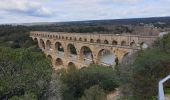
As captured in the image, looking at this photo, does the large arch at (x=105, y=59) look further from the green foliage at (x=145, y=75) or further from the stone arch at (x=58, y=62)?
the green foliage at (x=145, y=75)

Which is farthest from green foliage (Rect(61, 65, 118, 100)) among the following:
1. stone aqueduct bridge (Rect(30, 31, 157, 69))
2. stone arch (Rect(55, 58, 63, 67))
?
stone arch (Rect(55, 58, 63, 67))

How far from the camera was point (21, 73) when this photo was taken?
11711mm

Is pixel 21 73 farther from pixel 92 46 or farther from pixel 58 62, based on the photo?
pixel 58 62

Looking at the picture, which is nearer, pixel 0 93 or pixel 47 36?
pixel 0 93

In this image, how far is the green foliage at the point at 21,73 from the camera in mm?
11102

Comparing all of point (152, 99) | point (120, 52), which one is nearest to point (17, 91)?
point (152, 99)

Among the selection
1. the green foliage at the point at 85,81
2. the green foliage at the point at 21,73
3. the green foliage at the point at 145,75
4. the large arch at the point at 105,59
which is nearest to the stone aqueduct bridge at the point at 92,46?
the large arch at the point at 105,59

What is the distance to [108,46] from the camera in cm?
3183

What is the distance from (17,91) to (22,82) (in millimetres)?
376

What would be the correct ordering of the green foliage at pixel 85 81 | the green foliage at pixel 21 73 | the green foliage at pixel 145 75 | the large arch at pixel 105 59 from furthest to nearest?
the large arch at pixel 105 59 → the green foliage at pixel 85 81 → the green foliage at pixel 145 75 → the green foliage at pixel 21 73

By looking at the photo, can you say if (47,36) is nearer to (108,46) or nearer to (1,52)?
(108,46)

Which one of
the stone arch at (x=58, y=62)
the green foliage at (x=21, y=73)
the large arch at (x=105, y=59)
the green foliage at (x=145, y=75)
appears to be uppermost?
the green foliage at (x=21, y=73)

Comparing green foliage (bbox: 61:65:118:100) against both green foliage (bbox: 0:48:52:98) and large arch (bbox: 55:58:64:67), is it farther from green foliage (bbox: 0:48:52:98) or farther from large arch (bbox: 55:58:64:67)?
large arch (bbox: 55:58:64:67)

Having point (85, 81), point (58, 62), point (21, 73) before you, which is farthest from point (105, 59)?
point (21, 73)
